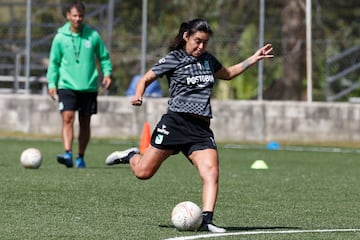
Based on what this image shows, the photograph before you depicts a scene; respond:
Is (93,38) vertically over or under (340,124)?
over

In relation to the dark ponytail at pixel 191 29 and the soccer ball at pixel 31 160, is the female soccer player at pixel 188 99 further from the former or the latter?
the soccer ball at pixel 31 160

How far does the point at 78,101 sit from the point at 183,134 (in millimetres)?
6235

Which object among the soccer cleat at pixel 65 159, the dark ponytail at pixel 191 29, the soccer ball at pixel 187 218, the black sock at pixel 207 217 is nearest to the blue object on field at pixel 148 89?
the soccer cleat at pixel 65 159

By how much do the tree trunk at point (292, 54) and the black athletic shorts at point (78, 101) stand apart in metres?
8.72

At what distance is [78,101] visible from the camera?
15.3 metres

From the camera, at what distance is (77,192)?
11.6 meters

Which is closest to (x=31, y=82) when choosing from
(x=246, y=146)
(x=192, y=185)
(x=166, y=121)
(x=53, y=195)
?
(x=246, y=146)

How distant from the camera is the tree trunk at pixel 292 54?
76.3 feet

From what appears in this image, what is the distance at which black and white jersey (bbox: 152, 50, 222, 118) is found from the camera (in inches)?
366

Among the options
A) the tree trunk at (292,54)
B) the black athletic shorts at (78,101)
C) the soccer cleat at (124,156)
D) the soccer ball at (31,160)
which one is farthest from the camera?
the tree trunk at (292,54)

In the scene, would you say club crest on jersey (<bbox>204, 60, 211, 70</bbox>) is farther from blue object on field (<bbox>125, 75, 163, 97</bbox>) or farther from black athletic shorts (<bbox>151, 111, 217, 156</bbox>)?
blue object on field (<bbox>125, 75, 163, 97</bbox>)

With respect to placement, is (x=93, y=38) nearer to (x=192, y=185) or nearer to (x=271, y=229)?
(x=192, y=185)

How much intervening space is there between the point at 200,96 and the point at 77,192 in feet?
9.11

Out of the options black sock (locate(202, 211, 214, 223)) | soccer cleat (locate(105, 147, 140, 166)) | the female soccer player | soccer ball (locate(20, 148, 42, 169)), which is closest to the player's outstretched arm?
the female soccer player
